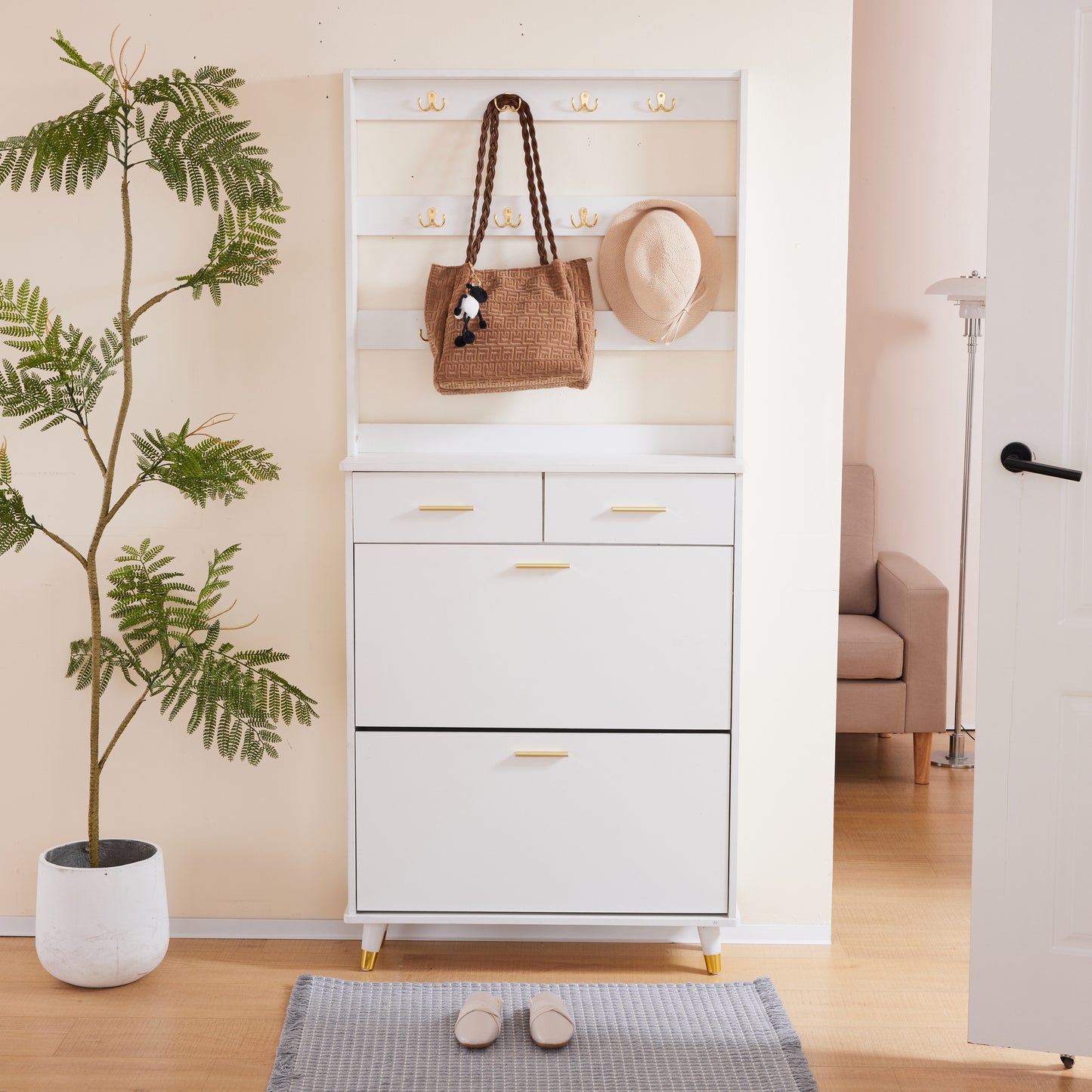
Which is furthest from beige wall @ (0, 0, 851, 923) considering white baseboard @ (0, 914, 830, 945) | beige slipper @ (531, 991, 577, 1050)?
beige slipper @ (531, 991, 577, 1050)

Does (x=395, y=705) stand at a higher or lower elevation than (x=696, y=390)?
lower

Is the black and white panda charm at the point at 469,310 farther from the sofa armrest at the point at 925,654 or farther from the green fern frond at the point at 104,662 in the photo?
the sofa armrest at the point at 925,654

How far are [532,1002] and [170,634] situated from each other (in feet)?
3.47

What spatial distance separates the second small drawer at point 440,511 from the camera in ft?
7.57

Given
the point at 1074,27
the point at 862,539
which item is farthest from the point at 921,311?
the point at 1074,27

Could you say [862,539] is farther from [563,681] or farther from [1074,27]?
[1074,27]

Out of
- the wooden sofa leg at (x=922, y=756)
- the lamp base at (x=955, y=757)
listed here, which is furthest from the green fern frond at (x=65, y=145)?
the lamp base at (x=955, y=757)

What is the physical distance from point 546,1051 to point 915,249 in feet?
10.3

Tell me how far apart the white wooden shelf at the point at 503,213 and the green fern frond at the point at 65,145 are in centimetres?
50

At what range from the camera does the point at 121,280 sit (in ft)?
8.09

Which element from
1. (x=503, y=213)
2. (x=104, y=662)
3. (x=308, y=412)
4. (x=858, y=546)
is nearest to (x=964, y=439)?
(x=858, y=546)

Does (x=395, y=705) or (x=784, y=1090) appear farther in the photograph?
(x=395, y=705)

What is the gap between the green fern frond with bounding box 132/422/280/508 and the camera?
2227 mm

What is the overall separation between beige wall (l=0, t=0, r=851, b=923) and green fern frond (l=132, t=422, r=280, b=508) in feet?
0.72
